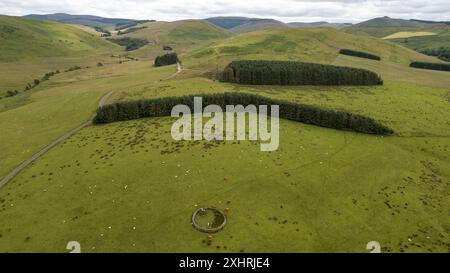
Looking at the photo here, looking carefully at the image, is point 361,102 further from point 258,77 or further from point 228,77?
point 228,77

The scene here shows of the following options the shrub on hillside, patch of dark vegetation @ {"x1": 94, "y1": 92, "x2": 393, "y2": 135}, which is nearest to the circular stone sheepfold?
patch of dark vegetation @ {"x1": 94, "y1": 92, "x2": 393, "y2": 135}

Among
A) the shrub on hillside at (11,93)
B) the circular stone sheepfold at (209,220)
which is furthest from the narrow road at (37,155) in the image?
the shrub on hillside at (11,93)

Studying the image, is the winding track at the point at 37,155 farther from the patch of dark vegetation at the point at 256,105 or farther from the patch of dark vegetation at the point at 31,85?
the patch of dark vegetation at the point at 31,85

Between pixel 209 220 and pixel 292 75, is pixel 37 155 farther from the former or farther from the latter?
pixel 292 75

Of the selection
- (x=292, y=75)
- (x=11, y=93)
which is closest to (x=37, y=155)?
(x=11, y=93)

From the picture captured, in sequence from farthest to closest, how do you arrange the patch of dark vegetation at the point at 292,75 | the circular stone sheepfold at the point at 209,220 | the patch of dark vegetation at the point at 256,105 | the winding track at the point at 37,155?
the patch of dark vegetation at the point at 292,75
the patch of dark vegetation at the point at 256,105
the winding track at the point at 37,155
the circular stone sheepfold at the point at 209,220

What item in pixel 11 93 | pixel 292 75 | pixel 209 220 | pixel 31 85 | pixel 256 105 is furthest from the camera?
pixel 31 85
